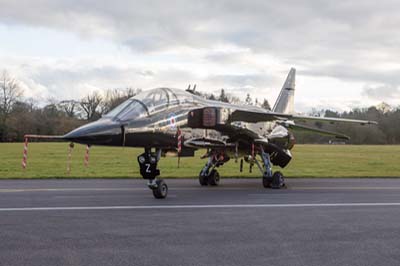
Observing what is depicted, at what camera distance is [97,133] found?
12148 millimetres

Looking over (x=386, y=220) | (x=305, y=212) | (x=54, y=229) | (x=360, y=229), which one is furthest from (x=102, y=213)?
(x=386, y=220)

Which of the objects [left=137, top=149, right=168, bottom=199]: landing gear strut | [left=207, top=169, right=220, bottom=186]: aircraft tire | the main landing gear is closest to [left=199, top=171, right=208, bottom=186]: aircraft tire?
the main landing gear

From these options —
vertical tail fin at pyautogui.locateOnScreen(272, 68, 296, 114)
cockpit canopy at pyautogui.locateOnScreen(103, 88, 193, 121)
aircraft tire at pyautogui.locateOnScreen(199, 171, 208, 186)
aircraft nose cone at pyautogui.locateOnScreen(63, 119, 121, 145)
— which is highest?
vertical tail fin at pyautogui.locateOnScreen(272, 68, 296, 114)

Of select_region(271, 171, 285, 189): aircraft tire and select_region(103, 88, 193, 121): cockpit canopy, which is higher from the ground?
select_region(103, 88, 193, 121): cockpit canopy

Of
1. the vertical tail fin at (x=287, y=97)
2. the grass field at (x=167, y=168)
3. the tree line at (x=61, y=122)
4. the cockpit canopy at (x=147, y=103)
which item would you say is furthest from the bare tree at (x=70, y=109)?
the cockpit canopy at (x=147, y=103)

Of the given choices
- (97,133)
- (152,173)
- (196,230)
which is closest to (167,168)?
(152,173)

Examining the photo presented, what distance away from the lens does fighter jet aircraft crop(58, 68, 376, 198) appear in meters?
12.8

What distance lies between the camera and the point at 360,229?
8.98 metres

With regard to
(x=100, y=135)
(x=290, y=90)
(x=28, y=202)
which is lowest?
(x=28, y=202)

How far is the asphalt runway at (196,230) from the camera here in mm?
6680

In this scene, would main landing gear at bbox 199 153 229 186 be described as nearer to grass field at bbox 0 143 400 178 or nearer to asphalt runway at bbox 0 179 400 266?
asphalt runway at bbox 0 179 400 266

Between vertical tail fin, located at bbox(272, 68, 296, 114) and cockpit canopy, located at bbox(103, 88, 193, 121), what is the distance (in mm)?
9088

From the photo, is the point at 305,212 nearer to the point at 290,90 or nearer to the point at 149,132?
the point at 149,132

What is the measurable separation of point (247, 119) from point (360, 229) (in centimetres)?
901
